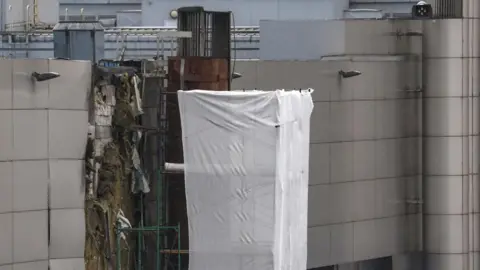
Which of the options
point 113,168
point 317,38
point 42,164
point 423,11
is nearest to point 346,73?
point 317,38

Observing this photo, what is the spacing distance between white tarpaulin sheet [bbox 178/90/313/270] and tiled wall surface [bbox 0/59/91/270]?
1795 millimetres

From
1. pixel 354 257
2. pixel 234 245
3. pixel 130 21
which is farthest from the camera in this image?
pixel 130 21

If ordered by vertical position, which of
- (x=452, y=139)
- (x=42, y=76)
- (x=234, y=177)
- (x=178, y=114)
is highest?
(x=42, y=76)

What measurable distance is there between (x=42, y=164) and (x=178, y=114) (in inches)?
114

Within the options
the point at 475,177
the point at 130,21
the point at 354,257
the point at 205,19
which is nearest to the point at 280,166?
the point at 205,19

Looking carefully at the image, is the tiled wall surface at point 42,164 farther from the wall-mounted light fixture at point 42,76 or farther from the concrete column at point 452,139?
the concrete column at point 452,139

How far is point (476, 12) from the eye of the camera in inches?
1156

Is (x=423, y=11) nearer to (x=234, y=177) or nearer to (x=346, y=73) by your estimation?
(x=346, y=73)

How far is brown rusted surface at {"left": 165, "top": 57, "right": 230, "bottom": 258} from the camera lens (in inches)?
874

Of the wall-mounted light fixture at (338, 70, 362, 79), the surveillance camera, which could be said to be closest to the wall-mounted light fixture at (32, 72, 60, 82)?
the wall-mounted light fixture at (338, 70, 362, 79)

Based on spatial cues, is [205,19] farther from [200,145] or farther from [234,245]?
[234,245]

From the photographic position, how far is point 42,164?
20156 mm

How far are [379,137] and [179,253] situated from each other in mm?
7784

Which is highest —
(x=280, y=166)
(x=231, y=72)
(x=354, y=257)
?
(x=231, y=72)
